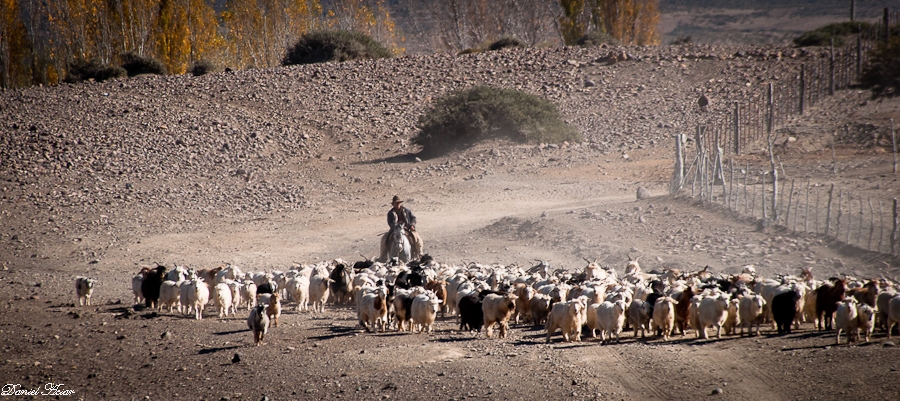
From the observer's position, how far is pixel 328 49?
155 ft

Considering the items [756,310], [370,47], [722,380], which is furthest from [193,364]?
[370,47]

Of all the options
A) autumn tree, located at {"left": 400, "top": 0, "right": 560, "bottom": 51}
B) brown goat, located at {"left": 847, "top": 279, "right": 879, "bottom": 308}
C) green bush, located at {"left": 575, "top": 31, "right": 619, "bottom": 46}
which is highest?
autumn tree, located at {"left": 400, "top": 0, "right": 560, "bottom": 51}

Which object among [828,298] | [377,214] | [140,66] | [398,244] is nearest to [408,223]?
[398,244]

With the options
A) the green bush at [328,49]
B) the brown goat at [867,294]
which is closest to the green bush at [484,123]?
the green bush at [328,49]

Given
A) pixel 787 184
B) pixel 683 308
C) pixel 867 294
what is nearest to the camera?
pixel 867 294

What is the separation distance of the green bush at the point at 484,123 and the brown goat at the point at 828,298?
74.1ft

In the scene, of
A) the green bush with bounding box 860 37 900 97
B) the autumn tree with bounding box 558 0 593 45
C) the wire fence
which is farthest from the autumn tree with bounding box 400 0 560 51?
the green bush with bounding box 860 37 900 97

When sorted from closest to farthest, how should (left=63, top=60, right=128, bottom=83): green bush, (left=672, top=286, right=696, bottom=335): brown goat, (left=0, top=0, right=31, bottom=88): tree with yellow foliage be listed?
1. (left=672, top=286, right=696, bottom=335): brown goat
2. (left=63, top=60, right=128, bottom=83): green bush
3. (left=0, top=0, right=31, bottom=88): tree with yellow foliage

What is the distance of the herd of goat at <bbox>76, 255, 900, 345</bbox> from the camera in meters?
10.7

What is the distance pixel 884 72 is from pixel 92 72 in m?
38.1

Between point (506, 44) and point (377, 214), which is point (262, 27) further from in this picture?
point (377, 214)

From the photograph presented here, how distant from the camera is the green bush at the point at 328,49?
47000 mm

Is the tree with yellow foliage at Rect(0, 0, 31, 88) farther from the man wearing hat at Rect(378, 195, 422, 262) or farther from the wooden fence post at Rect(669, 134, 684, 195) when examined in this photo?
the wooden fence post at Rect(669, 134, 684, 195)

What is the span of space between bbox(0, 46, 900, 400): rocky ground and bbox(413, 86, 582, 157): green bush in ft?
3.03
